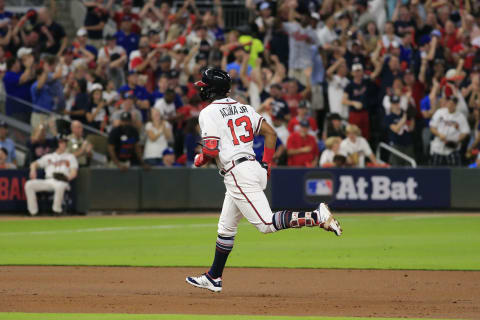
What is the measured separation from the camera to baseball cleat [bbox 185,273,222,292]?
939cm

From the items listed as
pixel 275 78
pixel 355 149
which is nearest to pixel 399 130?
pixel 355 149

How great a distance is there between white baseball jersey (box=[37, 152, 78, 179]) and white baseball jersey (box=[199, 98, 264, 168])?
34.4 feet

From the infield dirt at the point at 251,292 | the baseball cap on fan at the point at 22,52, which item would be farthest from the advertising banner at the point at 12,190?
the infield dirt at the point at 251,292

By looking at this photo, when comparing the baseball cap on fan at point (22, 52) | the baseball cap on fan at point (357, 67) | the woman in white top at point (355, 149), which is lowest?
the woman in white top at point (355, 149)

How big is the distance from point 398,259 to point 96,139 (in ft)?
31.5

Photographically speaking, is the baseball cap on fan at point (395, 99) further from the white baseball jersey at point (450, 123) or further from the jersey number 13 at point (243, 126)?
the jersey number 13 at point (243, 126)

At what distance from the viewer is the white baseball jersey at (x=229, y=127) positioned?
29.7 feet

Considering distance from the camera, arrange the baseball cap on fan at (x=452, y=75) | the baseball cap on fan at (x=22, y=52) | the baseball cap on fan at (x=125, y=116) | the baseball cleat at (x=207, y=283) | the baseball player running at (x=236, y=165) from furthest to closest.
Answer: the baseball cap on fan at (x=22, y=52) → the baseball cap on fan at (x=452, y=75) → the baseball cap on fan at (x=125, y=116) → the baseball cleat at (x=207, y=283) → the baseball player running at (x=236, y=165)

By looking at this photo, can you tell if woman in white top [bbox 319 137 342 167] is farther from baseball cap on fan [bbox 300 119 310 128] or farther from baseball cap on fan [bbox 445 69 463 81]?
baseball cap on fan [bbox 445 69 463 81]

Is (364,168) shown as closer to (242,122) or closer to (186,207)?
(186,207)

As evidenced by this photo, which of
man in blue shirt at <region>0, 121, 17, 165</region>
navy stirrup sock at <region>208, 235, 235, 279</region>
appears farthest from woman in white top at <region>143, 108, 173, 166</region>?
navy stirrup sock at <region>208, 235, 235, 279</region>

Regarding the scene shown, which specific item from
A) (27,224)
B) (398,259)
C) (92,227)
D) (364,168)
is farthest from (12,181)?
(398,259)

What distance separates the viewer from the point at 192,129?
2022 cm

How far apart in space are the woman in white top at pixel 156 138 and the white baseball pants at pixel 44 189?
6.80 ft
